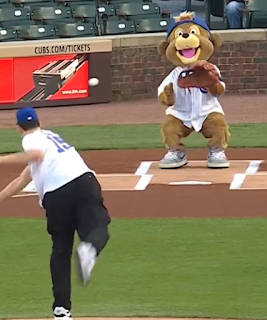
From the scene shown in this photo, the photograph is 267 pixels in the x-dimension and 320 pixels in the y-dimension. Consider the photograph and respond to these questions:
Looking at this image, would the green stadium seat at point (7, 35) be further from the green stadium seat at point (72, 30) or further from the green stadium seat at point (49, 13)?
the green stadium seat at point (49, 13)

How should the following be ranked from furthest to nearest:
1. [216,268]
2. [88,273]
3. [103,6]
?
[103,6], [216,268], [88,273]

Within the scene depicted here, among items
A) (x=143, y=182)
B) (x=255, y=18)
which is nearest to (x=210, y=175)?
(x=143, y=182)

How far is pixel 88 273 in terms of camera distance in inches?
240

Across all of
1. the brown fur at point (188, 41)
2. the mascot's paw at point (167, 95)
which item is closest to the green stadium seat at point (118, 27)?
the brown fur at point (188, 41)

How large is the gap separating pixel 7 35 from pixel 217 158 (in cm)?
664

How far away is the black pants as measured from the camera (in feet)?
20.1

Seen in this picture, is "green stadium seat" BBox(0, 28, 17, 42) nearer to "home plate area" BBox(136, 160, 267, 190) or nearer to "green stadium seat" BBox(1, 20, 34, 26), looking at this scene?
"green stadium seat" BBox(1, 20, 34, 26)

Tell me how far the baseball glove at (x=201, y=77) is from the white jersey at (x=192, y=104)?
18 cm

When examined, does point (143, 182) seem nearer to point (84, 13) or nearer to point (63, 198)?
point (63, 198)

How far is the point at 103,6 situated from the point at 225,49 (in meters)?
2.96

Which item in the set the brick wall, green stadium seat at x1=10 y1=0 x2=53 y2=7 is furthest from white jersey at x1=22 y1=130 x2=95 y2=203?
green stadium seat at x1=10 y1=0 x2=53 y2=7

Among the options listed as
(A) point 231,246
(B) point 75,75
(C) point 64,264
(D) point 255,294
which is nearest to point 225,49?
(B) point 75,75

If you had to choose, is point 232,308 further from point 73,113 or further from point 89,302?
point 73,113

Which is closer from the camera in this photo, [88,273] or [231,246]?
[88,273]
